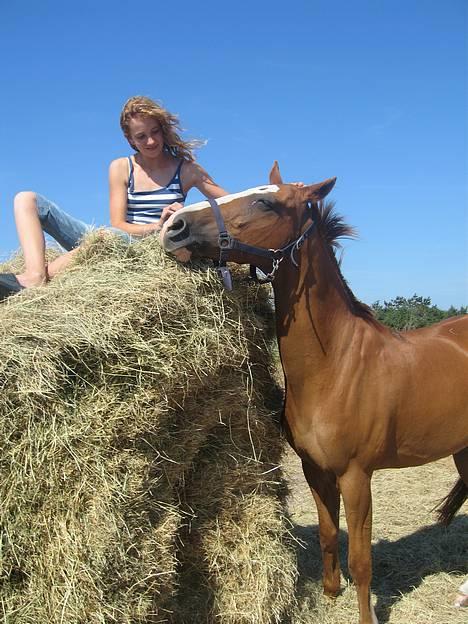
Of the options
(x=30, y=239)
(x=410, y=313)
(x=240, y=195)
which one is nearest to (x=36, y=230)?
(x=30, y=239)

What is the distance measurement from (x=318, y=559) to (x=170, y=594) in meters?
2.02

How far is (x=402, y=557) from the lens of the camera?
4.27 m

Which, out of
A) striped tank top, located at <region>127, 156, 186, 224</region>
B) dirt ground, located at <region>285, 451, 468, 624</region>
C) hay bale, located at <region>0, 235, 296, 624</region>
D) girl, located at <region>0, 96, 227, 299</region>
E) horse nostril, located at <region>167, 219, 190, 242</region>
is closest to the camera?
hay bale, located at <region>0, 235, 296, 624</region>

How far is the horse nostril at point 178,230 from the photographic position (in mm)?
2676

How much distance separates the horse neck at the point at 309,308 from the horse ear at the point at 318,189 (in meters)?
0.24

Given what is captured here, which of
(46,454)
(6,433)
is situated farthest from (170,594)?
(6,433)

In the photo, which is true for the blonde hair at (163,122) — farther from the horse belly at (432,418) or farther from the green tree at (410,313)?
the green tree at (410,313)

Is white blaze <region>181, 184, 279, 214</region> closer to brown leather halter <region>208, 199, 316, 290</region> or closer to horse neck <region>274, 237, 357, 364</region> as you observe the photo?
brown leather halter <region>208, 199, 316, 290</region>

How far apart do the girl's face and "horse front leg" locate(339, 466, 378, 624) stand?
94.9 inches

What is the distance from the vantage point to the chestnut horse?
2.83 meters

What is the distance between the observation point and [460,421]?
140 inches

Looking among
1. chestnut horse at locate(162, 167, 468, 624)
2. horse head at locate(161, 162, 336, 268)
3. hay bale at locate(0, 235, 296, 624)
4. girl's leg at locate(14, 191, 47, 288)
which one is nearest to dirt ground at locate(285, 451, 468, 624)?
chestnut horse at locate(162, 167, 468, 624)

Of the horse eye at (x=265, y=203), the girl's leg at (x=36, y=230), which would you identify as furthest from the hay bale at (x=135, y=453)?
the horse eye at (x=265, y=203)

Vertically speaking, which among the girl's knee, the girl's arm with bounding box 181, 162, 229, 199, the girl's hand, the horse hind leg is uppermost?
the girl's arm with bounding box 181, 162, 229, 199
